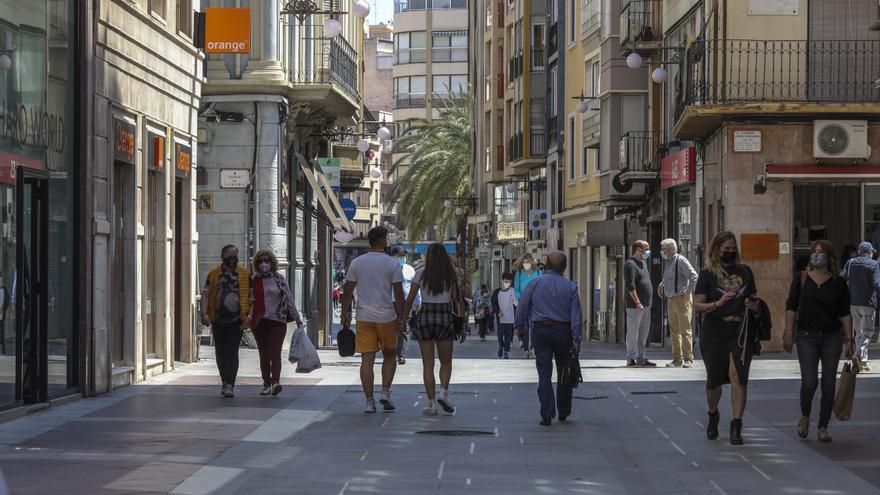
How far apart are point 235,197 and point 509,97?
33125 mm

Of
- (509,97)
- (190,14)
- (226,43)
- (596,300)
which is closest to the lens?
(190,14)

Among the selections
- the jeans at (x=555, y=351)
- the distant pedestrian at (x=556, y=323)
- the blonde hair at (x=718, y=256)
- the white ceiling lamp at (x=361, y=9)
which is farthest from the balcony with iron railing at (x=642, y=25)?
the blonde hair at (x=718, y=256)

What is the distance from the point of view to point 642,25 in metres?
37.8

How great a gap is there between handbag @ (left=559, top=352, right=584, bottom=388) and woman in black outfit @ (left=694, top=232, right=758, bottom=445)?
186 cm

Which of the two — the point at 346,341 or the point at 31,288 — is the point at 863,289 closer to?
the point at 346,341

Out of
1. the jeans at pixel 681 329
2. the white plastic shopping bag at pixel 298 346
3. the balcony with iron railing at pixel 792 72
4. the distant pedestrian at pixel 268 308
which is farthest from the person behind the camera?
the balcony with iron railing at pixel 792 72

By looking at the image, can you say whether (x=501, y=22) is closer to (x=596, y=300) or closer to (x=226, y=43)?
(x=596, y=300)

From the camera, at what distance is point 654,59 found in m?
38.7

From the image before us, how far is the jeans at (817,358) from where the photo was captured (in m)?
13.9

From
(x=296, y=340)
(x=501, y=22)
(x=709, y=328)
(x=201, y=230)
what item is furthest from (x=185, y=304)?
(x=501, y=22)

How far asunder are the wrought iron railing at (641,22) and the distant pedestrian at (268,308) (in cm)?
2004

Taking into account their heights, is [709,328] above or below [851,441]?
above

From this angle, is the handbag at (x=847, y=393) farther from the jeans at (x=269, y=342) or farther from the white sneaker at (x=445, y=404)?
the jeans at (x=269, y=342)

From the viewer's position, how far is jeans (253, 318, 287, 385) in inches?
737
